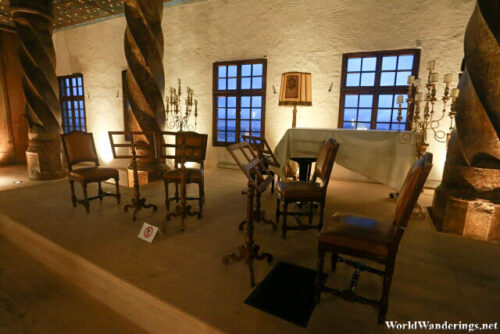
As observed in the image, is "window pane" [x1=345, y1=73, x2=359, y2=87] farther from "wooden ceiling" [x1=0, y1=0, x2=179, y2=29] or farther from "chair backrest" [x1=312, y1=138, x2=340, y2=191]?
"wooden ceiling" [x1=0, y1=0, x2=179, y2=29]

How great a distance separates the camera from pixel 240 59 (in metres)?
5.88

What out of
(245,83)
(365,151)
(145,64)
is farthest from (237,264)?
(245,83)

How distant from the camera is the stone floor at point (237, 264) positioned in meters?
1.62

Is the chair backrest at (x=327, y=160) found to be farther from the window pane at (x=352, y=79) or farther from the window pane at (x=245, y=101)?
the window pane at (x=245, y=101)

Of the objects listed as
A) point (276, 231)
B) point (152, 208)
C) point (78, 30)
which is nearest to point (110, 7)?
point (78, 30)

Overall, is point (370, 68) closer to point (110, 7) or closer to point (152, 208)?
point (152, 208)

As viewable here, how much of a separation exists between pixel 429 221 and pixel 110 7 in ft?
25.4

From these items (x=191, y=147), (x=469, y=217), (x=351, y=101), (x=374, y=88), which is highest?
(x=374, y=88)

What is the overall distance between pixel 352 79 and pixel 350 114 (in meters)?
0.64

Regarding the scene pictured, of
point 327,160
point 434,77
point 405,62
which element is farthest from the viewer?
point 405,62

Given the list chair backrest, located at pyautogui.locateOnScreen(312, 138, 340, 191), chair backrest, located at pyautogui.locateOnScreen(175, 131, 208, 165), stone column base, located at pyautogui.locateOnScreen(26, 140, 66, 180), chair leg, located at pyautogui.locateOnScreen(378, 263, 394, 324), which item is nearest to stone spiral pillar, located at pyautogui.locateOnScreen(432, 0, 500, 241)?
chair backrest, located at pyautogui.locateOnScreen(312, 138, 340, 191)

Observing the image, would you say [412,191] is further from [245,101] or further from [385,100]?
[245,101]

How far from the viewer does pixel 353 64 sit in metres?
5.07

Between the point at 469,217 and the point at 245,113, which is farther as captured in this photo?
the point at 245,113
